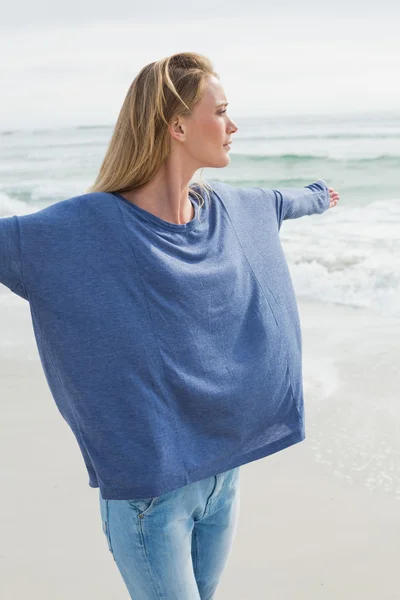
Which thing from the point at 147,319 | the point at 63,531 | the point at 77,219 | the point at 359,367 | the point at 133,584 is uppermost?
the point at 77,219

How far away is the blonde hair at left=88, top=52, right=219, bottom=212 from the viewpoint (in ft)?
5.67

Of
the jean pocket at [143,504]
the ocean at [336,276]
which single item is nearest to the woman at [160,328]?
the jean pocket at [143,504]

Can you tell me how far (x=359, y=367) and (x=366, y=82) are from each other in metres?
23.2

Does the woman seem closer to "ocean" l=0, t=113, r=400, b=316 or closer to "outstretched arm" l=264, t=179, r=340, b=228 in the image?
"outstretched arm" l=264, t=179, r=340, b=228

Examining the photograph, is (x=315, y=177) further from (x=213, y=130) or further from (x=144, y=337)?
(x=144, y=337)

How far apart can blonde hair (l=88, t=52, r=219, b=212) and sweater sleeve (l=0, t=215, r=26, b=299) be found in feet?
0.84

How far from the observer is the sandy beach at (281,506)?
3.06 m

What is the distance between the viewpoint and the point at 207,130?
1785 mm

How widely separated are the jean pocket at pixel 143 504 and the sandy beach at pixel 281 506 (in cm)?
140

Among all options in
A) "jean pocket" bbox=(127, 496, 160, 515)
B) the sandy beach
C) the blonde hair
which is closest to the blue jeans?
"jean pocket" bbox=(127, 496, 160, 515)

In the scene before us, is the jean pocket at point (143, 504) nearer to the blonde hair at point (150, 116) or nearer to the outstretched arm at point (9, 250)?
the outstretched arm at point (9, 250)

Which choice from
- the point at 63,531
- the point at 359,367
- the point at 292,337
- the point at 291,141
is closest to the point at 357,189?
the point at 291,141

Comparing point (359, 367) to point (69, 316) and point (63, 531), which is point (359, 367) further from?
point (69, 316)

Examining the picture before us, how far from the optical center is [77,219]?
166cm
